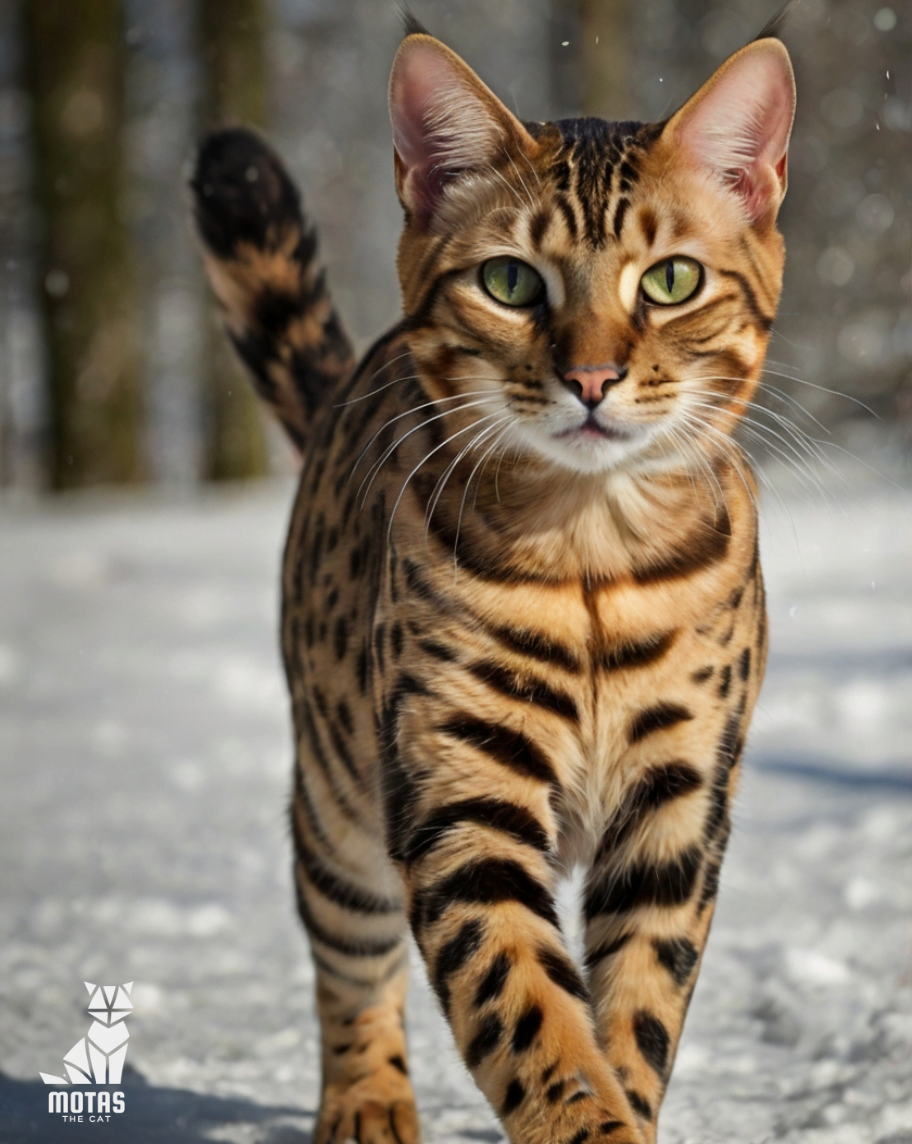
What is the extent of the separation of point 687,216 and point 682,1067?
1.87 m

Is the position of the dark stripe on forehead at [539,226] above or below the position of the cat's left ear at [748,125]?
below

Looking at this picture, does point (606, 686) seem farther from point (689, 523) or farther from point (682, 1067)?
point (682, 1067)

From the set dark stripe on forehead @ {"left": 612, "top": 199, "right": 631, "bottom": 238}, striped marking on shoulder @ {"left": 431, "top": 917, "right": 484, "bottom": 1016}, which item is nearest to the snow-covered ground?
striped marking on shoulder @ {"left": 431, "top": 917, "right": 484, "bottom": 1016}

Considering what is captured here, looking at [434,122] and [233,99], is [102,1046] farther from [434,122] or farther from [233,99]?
[233,99]

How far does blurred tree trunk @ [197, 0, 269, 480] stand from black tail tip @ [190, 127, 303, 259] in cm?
711

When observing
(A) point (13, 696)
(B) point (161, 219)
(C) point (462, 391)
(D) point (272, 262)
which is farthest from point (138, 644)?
(B) point (161, 219)

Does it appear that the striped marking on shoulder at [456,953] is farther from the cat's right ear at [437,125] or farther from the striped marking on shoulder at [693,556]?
the cat's right ear at [437,125]

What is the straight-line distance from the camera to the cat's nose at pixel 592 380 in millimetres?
2021

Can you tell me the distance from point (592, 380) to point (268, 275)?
148 cm

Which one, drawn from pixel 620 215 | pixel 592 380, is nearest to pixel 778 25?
pixel 620 215

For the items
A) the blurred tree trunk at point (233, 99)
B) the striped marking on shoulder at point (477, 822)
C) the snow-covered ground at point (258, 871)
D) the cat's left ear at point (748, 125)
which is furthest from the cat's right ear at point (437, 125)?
the blurred tree trunk at point (233, 99)

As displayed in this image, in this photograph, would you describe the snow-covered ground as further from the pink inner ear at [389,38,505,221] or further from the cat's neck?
the pink inner ear at [389,38,505,221]

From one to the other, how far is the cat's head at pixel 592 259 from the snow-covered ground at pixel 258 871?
0.92 metres

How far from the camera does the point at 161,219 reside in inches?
765
